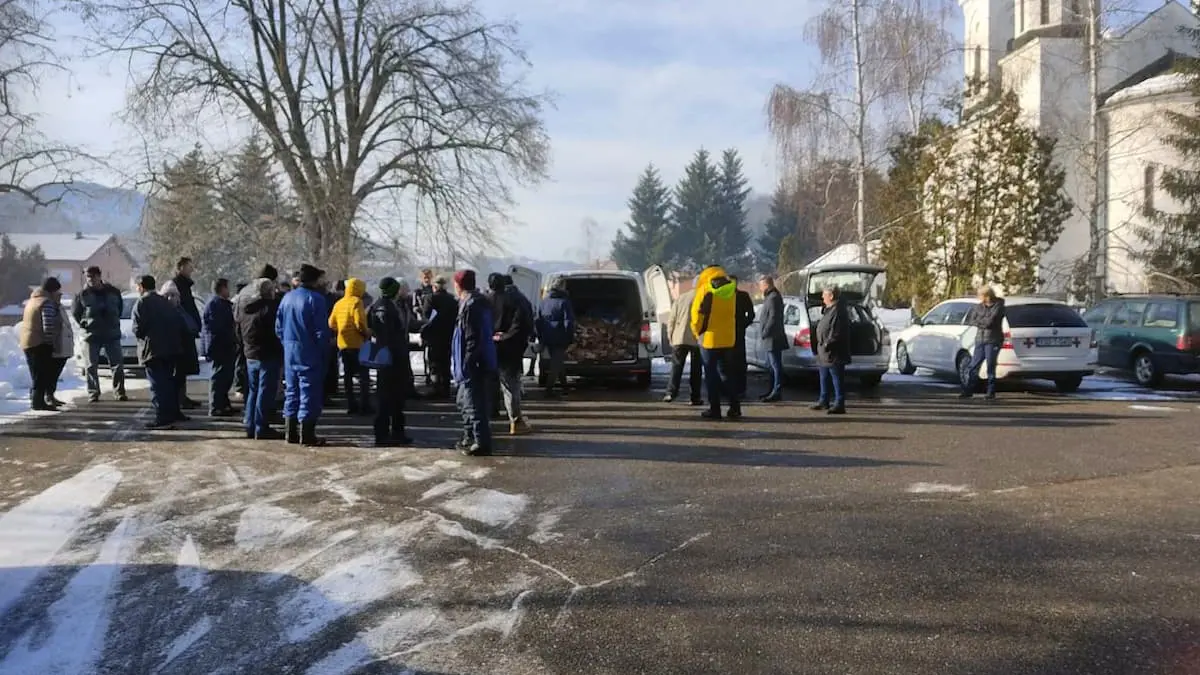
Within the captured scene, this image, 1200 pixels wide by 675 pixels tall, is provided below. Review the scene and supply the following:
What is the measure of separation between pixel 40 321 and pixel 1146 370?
1649 cm

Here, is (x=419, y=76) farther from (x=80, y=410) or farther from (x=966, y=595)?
(x=966, y=595)

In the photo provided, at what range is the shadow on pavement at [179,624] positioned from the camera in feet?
14.1

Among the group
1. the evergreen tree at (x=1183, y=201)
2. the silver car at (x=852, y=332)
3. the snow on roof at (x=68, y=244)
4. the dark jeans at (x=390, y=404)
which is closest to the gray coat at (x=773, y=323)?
the silver car at (x=852, y=332)

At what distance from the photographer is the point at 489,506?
23.6ft

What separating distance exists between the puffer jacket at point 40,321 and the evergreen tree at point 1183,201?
25922 millimetres

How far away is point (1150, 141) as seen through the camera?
95.6 feet

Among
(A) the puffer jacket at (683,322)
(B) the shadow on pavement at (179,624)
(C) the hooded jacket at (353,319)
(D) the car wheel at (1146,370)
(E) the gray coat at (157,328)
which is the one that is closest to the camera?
(B) the shadow on pavement at (179,624)

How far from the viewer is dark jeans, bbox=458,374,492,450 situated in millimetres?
9133

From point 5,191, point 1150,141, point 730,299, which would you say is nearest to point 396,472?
point 730,299

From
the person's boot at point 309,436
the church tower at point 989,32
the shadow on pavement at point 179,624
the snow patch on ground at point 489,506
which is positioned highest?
the church tower at point 989,32

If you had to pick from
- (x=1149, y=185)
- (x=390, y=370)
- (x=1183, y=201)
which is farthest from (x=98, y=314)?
(x=1149, y=185)

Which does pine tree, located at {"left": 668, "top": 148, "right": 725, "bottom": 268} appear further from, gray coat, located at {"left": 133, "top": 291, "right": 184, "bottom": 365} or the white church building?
gray coat, located at {"left": 133, "top": 291, "right": 184, "bottom": 365}

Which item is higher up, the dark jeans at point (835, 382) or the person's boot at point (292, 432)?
the dark jeans at point (835, 382)

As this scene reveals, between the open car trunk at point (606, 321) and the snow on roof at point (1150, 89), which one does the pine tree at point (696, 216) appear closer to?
the snow on roof at point (1150, 89)
